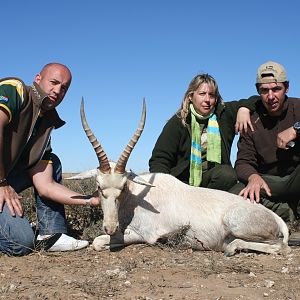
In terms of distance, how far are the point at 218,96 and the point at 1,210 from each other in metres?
3.53

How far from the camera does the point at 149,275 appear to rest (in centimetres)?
430

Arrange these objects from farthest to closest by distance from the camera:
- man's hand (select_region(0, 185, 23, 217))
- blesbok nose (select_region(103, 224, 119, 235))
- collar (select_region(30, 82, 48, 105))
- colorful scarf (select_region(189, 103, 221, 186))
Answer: colorful scarf (select_region(189, 103, 221, 186)), collar (select_region(30, 82, 48, 105)), man's hand (select_region(0, 185, 23, 217)), blesbok nose (select_region(103, 224, 119, 235))

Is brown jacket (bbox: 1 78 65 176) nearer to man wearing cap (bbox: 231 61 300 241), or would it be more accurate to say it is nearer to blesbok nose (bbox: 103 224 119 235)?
blesbok nose (bbox: 103 224 119 235)

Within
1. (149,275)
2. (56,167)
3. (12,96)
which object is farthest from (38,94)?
(149,275)

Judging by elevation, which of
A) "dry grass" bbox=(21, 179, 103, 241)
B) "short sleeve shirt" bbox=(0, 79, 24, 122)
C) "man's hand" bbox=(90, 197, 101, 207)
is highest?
"short sleeve shirt" bbox=(0, 79, 24, 122)

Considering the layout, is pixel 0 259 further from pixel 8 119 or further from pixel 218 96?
pixel 218 96

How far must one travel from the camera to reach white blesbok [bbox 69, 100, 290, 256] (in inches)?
212

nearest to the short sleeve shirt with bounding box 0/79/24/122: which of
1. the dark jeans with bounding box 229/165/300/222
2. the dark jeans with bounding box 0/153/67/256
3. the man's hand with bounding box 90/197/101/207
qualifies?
the dark jeans with bounding box 0/153/67/256

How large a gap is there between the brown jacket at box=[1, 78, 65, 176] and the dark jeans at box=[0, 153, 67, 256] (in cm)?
27

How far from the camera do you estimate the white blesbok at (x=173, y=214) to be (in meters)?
5.38

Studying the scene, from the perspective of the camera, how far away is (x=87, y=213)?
7246mm

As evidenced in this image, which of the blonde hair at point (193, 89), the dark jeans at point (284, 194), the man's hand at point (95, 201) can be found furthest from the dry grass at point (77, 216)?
the dark jeans at point (284, 194)

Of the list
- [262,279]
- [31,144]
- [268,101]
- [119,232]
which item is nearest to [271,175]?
[268,101]

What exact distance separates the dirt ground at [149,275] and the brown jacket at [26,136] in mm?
1129
